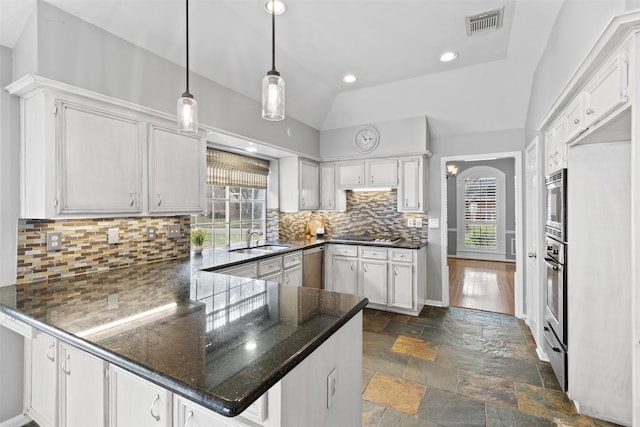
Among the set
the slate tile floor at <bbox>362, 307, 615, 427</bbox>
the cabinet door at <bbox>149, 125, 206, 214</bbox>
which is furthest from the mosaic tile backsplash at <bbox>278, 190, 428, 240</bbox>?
the cabinet door at <bbox>149, 125, 206, 214</bbox>

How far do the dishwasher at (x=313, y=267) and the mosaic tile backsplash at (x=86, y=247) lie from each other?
1670 millimetres

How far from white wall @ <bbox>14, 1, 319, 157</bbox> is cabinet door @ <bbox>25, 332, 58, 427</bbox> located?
1622mm

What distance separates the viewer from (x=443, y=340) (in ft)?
10.8

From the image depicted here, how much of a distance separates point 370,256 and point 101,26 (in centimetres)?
360

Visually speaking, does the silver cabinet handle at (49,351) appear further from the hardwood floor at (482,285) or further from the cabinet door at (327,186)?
the hardwood floor at (482,285)

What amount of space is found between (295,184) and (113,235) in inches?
97.5

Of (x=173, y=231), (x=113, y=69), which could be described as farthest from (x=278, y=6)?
(x=173, y=231)

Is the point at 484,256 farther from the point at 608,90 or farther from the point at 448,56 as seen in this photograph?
the point at 608,90

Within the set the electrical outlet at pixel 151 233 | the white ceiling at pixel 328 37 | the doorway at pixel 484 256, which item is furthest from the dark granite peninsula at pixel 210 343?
the doorway at pixel 484 256

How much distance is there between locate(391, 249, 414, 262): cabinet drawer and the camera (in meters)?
4.02

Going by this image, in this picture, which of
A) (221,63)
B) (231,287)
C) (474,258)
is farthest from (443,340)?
(474,258)

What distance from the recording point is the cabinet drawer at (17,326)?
1.67 meters

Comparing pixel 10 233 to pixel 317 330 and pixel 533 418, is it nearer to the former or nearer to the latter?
pixel 317 330

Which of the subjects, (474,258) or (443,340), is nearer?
(443,340)
